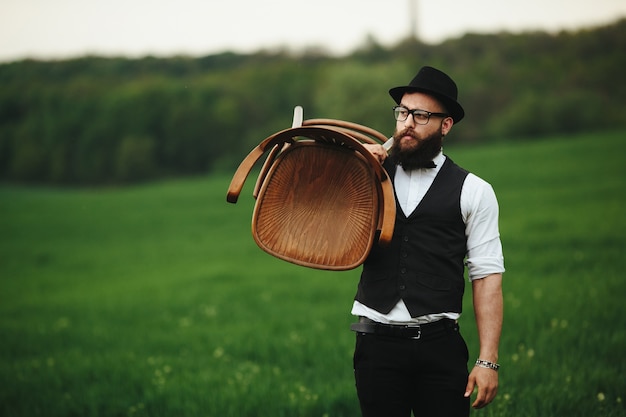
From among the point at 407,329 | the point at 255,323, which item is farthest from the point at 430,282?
the point at 255,323

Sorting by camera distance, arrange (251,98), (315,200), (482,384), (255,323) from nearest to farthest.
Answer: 1. (482,384)
2. (315,200)
3. (255,323)
4. (251,98)

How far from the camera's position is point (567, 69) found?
3897cm

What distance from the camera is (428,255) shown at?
2.96m

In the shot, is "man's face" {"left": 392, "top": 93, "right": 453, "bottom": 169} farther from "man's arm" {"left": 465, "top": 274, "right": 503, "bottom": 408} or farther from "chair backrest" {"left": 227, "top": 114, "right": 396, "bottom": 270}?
"man's arm" {"left": 465, "top": 274, "right": 503, "bottom": 408}

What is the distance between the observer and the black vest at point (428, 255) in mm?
2943

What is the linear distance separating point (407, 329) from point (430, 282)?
0.24 metres

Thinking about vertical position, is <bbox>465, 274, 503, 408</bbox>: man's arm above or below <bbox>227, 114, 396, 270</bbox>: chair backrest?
below

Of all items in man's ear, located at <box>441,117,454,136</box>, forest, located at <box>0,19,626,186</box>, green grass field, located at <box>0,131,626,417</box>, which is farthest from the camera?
forest, located at <box>0,19,626,186</box>

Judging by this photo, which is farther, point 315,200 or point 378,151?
point 315,200

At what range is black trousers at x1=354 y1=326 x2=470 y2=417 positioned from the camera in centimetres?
294

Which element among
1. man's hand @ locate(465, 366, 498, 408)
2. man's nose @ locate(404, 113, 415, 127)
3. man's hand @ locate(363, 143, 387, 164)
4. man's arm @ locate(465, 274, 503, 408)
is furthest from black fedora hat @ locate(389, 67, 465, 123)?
man's hand @ locate(465, 366, 498, 408)

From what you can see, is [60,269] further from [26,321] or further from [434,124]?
[434,124]

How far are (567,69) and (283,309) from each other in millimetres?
34705

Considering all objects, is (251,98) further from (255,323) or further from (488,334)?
(488,334)
